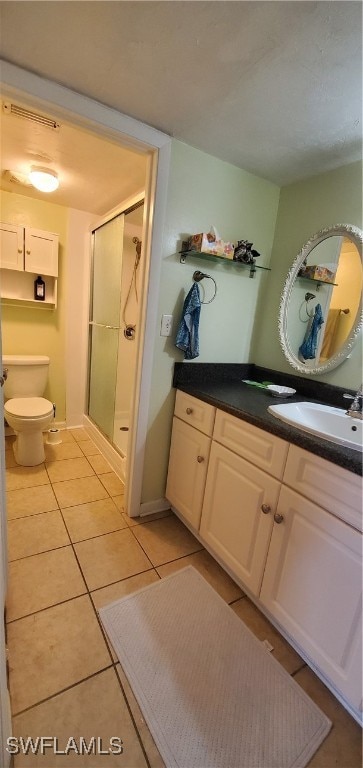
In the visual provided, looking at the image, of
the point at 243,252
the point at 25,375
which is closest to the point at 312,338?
the point at 243,252

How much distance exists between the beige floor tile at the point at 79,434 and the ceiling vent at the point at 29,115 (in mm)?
2247

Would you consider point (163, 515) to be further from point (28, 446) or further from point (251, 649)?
point (28, 446)

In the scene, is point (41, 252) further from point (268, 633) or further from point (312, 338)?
point (268, 633)

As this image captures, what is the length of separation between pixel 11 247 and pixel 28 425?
139 cm

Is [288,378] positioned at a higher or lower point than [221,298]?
lower

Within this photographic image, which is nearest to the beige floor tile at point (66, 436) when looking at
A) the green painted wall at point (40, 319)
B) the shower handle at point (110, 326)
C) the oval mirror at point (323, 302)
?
the green painted wall at point (40, 319)

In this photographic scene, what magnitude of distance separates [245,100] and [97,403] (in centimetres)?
233

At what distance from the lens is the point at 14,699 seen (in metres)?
0.93

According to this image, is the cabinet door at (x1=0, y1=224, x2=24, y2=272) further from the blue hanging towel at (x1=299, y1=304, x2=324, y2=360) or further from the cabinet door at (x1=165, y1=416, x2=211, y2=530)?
the blue hanging towel at (x1=299, y1=304, x2=324, y2=360)

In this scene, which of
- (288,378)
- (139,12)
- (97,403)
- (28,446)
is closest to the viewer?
(139,12)

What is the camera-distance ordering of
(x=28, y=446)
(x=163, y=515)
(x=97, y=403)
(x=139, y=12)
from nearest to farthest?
(x=139, y=12) → (x=163, y=515) → (x=28, y=446) → (x=97, y=403)

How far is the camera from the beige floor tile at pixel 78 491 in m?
1.92

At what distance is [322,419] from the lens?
136 centimetres

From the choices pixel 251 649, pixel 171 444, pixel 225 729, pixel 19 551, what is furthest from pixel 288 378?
pixel 19 551
